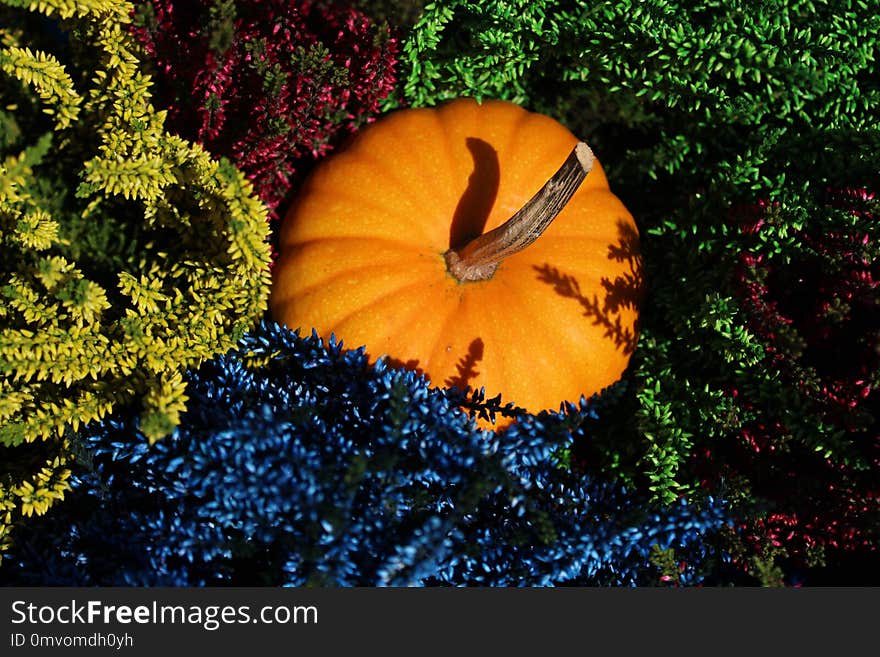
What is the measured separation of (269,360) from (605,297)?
68 centimetres

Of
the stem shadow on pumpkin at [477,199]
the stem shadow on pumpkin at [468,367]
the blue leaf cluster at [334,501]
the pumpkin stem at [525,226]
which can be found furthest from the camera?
the stem shadow on pumpkin at [477,199]

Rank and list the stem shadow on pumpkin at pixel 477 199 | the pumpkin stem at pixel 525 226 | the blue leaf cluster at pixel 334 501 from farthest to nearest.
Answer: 1. the stem shadow on pumpkin at pixel 477 199
2. the pumpkin stem at pixel 525 226
3. the blue leaf cluster at pixel 334 501

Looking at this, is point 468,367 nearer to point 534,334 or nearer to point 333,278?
point 534,334

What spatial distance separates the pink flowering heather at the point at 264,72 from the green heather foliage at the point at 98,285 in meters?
0.10

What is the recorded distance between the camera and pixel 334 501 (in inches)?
45.3

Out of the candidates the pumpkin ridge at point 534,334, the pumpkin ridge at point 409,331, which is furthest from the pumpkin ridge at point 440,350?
the pumpkin ridge at point 534,334

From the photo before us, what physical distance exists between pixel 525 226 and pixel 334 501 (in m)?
0.58

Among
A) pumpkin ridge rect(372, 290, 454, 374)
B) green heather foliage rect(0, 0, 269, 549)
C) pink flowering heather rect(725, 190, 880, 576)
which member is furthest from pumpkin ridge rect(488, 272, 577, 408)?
green heather foliage rect(0, 0, 269, 549)

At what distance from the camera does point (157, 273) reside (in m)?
1.44

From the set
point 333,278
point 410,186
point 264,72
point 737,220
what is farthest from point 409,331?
point 737,220

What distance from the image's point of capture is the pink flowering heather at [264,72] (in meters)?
1.39

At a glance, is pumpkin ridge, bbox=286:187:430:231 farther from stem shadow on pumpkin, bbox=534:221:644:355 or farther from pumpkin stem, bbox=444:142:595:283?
stem shadow on pumpkin, bbox=534:221:644:355

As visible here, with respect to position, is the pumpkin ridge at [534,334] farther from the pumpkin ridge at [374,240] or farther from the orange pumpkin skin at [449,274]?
the pumpkin ridge at [374,240]

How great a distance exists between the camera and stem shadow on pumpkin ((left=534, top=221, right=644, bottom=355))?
150cm
